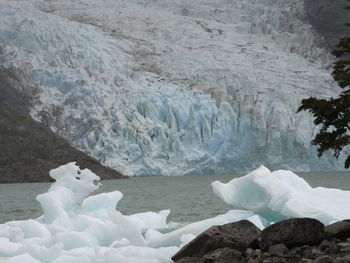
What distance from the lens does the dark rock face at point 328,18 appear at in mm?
113637

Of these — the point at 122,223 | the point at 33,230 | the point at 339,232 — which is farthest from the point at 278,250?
the point at 33,230

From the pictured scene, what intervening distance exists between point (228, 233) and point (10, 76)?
71.3 m

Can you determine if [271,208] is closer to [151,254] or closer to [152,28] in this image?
[151,254]

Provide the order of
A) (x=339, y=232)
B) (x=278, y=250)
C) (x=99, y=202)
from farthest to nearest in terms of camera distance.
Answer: (x=99, y=202)
(x=339, y=232)
(x=278, y=250)

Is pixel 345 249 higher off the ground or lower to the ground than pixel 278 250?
higher

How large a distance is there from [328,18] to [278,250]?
119 m

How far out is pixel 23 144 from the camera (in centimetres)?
8388

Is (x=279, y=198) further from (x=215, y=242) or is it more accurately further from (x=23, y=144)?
(x=23, y=144)

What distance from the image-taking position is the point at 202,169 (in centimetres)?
6675

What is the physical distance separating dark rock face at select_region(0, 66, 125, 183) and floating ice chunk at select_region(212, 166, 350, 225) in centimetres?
6182

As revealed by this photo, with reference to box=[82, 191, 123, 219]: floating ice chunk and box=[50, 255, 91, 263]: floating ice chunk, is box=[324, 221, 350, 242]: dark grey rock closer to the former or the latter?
box=[50, 255, 91, 263]: floating ice chunk

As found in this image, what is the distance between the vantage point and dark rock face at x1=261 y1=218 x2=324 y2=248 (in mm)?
11008

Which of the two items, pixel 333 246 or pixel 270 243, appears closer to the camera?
pixel 333 246

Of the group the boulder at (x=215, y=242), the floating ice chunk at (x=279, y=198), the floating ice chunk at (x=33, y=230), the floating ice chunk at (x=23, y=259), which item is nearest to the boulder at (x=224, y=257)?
the boulder at (x=215, y=242)
